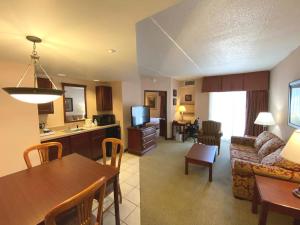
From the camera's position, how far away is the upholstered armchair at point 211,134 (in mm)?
4316

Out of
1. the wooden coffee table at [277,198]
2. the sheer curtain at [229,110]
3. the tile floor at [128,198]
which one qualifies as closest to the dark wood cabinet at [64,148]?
the tile floor at [128,198]

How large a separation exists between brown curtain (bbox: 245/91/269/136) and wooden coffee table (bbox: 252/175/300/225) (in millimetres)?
3336

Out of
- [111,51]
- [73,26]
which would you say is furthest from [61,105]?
[73,26]

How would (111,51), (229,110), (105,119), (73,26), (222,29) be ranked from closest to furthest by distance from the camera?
(73,26) → (222,29) → (111,51) → (105,119) → (229,110)

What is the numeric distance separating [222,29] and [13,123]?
3.27 meters

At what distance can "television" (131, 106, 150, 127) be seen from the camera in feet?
13.9

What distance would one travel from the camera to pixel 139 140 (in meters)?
4.20

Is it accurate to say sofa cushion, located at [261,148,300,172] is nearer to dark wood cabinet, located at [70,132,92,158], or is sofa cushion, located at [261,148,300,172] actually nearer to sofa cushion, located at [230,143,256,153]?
sofa cushion, located at [230,143,256,153]

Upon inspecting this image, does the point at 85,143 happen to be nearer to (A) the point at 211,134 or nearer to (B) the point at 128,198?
(B) the point at 128,198

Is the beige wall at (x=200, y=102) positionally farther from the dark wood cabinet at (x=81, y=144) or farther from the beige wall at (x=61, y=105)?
the dark wood cabinet at (x=81, y=144)

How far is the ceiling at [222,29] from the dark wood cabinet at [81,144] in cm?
228

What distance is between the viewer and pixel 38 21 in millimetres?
1165

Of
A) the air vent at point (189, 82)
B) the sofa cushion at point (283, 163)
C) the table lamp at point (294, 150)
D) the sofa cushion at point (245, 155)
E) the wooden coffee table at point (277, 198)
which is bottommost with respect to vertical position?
the sofa cushion at point (245, 155)

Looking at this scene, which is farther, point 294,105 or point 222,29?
point 294,105
